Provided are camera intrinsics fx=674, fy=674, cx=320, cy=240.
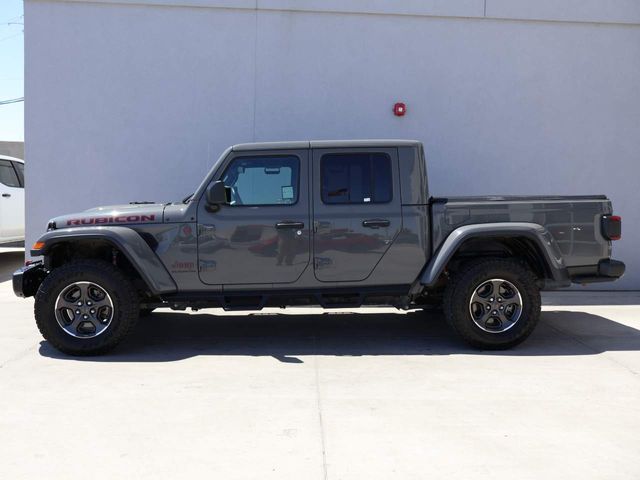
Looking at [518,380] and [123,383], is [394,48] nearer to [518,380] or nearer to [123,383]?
[518,380]

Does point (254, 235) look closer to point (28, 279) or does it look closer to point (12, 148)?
point (28, 279)

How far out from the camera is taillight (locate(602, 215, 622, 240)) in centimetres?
621

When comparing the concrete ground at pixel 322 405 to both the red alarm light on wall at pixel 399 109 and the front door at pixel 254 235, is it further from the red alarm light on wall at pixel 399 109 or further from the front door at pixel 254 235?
the red alarm light on wall at pixel 399 109

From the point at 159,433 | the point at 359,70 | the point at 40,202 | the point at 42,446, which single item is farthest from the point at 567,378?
the point at 40,202

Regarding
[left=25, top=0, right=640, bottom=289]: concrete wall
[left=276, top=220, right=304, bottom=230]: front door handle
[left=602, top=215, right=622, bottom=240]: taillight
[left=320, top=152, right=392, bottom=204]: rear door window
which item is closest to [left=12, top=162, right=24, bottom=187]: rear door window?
[left=25, top=0, right=640, bottom=289]: concrete wall

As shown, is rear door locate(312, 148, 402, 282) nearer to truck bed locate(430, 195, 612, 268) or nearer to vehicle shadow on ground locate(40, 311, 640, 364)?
truck bed locate(430, 195, 612, 268)

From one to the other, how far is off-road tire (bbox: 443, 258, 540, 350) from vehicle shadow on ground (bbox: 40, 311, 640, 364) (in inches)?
5.7

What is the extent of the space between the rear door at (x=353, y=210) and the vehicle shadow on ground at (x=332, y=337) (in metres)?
0.81

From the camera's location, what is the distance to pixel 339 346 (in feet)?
21.2

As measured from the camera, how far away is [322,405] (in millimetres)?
4719

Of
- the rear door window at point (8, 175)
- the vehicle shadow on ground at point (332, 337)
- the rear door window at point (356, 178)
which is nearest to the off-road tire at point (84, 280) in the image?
the vehicle shadow on ground at point (332, 337)

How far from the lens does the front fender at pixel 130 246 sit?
5.93m

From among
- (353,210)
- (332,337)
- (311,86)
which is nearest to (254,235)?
(353,210)

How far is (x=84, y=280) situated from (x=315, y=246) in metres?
2.07
